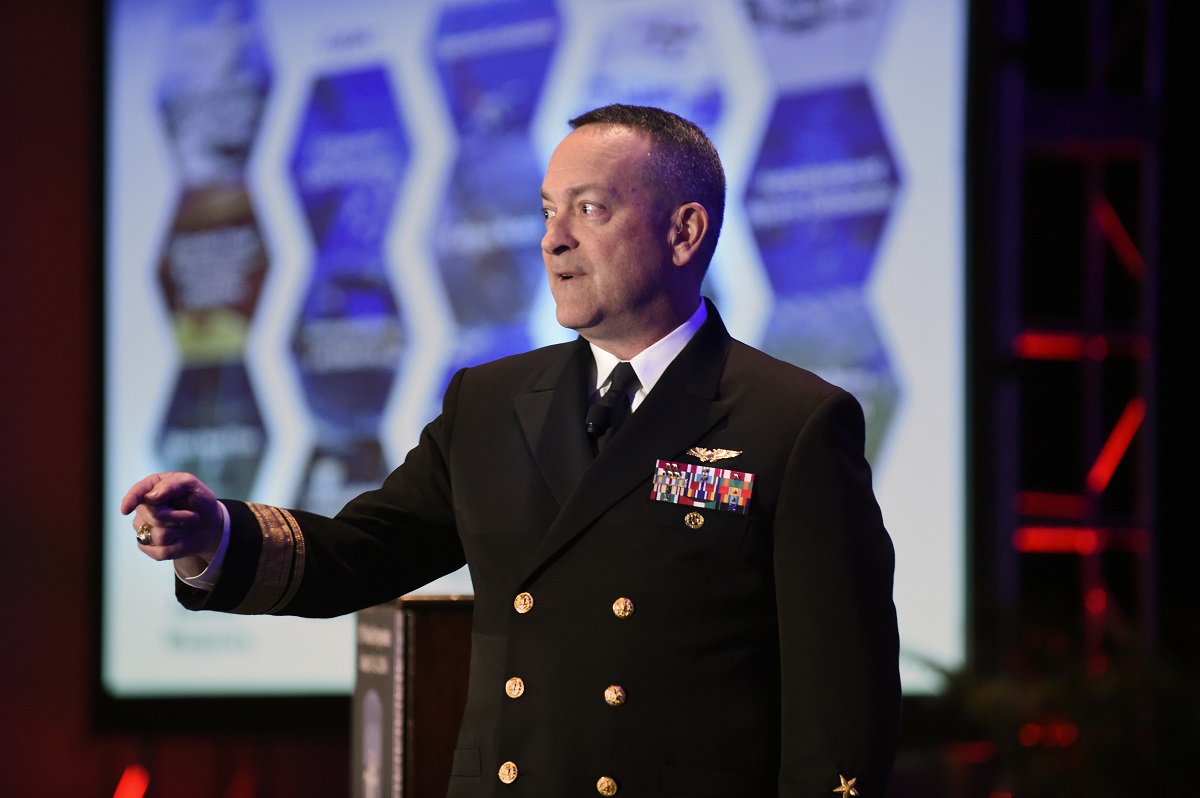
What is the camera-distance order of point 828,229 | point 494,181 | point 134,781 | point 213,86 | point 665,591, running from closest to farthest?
point 665,591
point 828,229
point 494,181
point 213,86
point 134,781

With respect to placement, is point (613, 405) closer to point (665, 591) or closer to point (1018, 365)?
point (665, 591)

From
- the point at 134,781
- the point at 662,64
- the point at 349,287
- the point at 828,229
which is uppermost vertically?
the point at 662,64

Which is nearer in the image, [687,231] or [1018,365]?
[687,231]

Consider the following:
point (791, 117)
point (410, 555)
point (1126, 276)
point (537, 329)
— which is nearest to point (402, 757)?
point (410, 555)

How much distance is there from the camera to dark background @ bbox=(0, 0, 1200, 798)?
4.31 meters

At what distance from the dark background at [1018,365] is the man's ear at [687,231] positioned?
2222 mm

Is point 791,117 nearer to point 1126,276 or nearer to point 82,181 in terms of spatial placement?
point 1126,276

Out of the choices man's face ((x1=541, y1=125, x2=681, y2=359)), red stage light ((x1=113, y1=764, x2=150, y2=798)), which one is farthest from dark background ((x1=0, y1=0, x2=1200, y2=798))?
man's face ((x1=541, y1=125, x2=681, y2=359))

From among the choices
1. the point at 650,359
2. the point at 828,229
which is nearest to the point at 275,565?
the point at 650,359

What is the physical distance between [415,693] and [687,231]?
2.61 ft

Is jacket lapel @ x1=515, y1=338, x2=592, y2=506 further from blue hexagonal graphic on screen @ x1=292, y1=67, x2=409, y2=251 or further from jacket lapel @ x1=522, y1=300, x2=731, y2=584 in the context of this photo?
blue hexagonal graphic on screen @ x1=292, y1=67, x2=409, y2=251

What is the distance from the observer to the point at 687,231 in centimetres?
182

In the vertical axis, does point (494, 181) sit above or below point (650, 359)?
above

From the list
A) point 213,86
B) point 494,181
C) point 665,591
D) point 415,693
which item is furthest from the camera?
point 213,86
